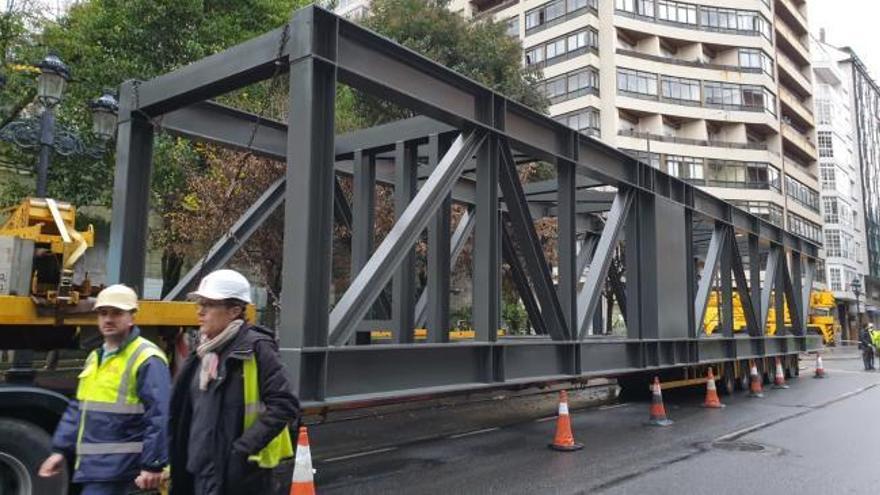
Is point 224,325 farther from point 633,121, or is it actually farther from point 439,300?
point 633,121

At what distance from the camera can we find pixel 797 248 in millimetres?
20703

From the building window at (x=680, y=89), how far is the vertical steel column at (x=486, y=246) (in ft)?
158

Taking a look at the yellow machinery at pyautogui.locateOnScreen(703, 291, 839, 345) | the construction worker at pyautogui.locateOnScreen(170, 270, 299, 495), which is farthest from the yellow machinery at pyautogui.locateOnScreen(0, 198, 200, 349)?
the yellow machinery at pyautogui.locateOnScreen(703, 291, 839, 345)

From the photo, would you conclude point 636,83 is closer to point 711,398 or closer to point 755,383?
point 755,383

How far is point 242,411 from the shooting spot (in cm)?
326

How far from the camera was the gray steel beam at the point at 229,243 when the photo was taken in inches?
345

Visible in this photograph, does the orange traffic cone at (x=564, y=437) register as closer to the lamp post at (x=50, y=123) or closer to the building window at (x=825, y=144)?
the lamp post at (x=50, y=123)

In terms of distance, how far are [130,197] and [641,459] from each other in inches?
275

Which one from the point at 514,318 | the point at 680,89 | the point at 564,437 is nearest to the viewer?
the point at 564,437

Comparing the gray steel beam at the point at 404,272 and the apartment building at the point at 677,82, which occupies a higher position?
the apartment building at the point at 677,82

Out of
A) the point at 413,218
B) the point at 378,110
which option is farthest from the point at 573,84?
the point at 413,218

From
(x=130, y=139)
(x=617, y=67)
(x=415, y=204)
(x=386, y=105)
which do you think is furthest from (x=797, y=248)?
(x=617, y=67)

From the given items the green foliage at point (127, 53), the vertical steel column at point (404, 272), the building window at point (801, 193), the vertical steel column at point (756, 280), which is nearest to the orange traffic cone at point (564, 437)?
the vertical steel column at point (404, 272)

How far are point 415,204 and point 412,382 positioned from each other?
185 centimetres
